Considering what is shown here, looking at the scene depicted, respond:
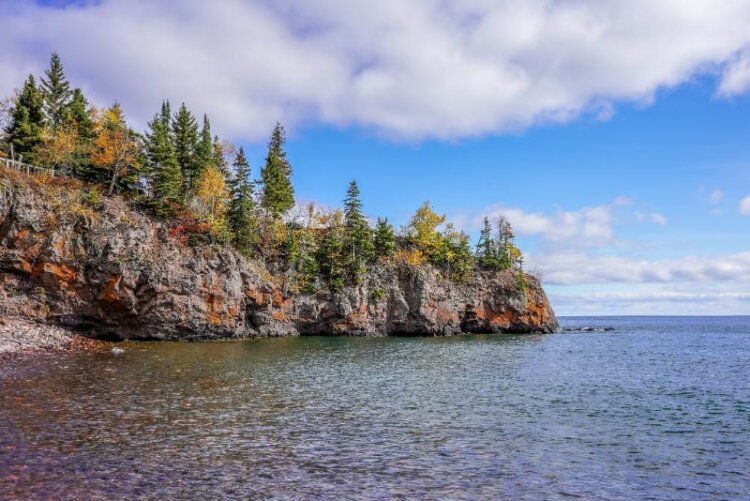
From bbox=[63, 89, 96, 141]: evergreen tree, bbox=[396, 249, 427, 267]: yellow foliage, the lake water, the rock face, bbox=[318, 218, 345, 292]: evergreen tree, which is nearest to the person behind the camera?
the lake water

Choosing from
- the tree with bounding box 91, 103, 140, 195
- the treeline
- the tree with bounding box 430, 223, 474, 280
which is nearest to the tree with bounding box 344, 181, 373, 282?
the treeline

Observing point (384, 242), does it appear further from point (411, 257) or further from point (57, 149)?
point (57, 149)

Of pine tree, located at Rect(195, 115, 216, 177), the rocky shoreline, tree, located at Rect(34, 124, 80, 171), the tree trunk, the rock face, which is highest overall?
pine tree, located at Rect(195, 115, 216, 177)

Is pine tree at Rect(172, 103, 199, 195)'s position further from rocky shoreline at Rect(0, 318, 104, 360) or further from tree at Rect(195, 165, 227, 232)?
rocky shoreline at Rect(0, 318, 104, 360)

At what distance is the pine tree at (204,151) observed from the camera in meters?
76.1

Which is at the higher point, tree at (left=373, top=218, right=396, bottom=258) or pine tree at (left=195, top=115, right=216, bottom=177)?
pine tree at (left=195, top=115, right=216, bottom=177)

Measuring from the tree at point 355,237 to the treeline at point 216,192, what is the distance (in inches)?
6.9

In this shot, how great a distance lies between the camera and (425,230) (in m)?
89.8

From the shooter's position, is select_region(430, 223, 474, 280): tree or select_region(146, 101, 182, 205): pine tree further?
select_region(430, 223, 474, 280): tree

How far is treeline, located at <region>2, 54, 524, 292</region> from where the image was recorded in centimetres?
6197

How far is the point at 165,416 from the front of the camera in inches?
830

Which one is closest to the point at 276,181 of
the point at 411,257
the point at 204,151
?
the point at 204,151

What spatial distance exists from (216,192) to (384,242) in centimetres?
2914

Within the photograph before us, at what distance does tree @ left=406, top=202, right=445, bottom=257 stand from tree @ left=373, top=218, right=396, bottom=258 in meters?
7.22
